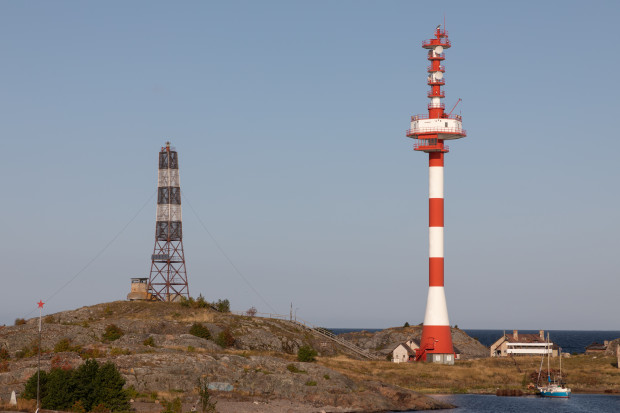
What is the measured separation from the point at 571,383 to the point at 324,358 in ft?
104

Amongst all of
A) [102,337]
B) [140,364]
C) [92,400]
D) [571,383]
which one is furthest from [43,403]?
[571,383]

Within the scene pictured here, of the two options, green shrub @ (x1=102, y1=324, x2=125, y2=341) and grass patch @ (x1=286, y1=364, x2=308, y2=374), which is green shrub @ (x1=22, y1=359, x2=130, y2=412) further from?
green shrub @ (x1=102, y1=324, x2=125, y2=341)

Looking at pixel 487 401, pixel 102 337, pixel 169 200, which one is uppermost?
pixel 169 200

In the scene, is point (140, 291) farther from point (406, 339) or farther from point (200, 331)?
point (406, 339)

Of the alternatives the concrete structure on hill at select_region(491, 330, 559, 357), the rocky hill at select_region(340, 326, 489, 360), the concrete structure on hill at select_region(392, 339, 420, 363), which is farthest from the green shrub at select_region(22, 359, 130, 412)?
the rocky hill at select_region(340, 326, 489, 360)

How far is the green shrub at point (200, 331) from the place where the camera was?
10094 cm

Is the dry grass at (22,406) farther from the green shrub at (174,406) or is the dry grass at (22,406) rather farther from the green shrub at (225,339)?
the green shrub at (225,339)

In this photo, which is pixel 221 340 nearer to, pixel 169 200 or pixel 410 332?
pixel 169 200

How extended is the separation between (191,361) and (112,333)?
62.0ft

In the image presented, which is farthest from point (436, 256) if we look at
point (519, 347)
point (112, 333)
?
Result: point (112, 333)

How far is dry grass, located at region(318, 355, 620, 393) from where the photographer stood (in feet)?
328

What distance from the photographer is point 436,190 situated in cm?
11031

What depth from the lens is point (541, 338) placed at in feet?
476

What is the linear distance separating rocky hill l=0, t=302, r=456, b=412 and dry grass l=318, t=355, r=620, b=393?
8054mm
